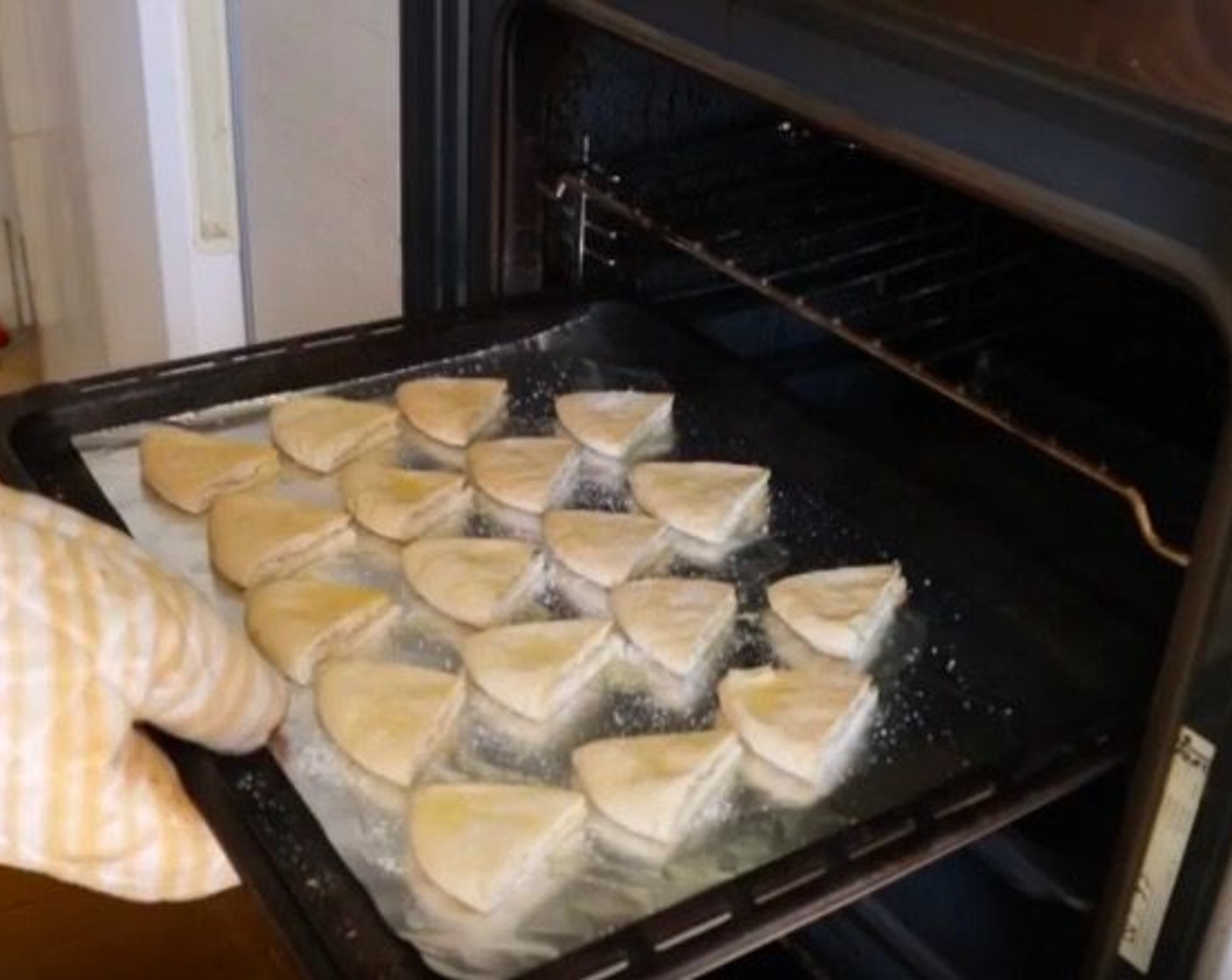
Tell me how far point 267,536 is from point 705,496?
0.77 ft

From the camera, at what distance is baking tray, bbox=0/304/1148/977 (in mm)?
618

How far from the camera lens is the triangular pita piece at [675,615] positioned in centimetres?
80

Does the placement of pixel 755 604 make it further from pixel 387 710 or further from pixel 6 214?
pixel 6 214

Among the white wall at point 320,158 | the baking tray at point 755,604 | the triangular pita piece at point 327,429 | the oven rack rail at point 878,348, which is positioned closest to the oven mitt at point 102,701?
the baking tray at point 755,604

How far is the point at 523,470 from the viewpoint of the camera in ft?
3.01

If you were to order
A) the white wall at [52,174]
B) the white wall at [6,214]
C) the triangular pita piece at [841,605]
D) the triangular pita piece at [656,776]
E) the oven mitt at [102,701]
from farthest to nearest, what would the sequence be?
the white wall at [6,214]
the white wall at [52,174]
the triangular pita piece at [841,605]
the triangular pita piece at [656,776]
the oven mitt at [102,701]

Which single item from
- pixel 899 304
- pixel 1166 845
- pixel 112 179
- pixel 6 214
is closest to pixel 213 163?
pixel 112 179

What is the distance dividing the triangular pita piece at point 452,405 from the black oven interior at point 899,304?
0.27 feet

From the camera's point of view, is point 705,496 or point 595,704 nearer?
point 595,704

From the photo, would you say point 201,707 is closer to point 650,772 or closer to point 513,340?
point 650,772

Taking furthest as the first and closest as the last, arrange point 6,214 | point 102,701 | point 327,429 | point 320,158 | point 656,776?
point 6,214 < point 320,158 < point 327,429 < point 656,776 < point 102,701

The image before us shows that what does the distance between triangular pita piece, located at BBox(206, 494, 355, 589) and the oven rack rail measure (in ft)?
0.82

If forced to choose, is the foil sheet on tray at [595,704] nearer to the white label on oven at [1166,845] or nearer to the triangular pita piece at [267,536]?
the triangular pita piece at [267,536]

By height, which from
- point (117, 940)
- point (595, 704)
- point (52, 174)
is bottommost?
point (117, 940)
